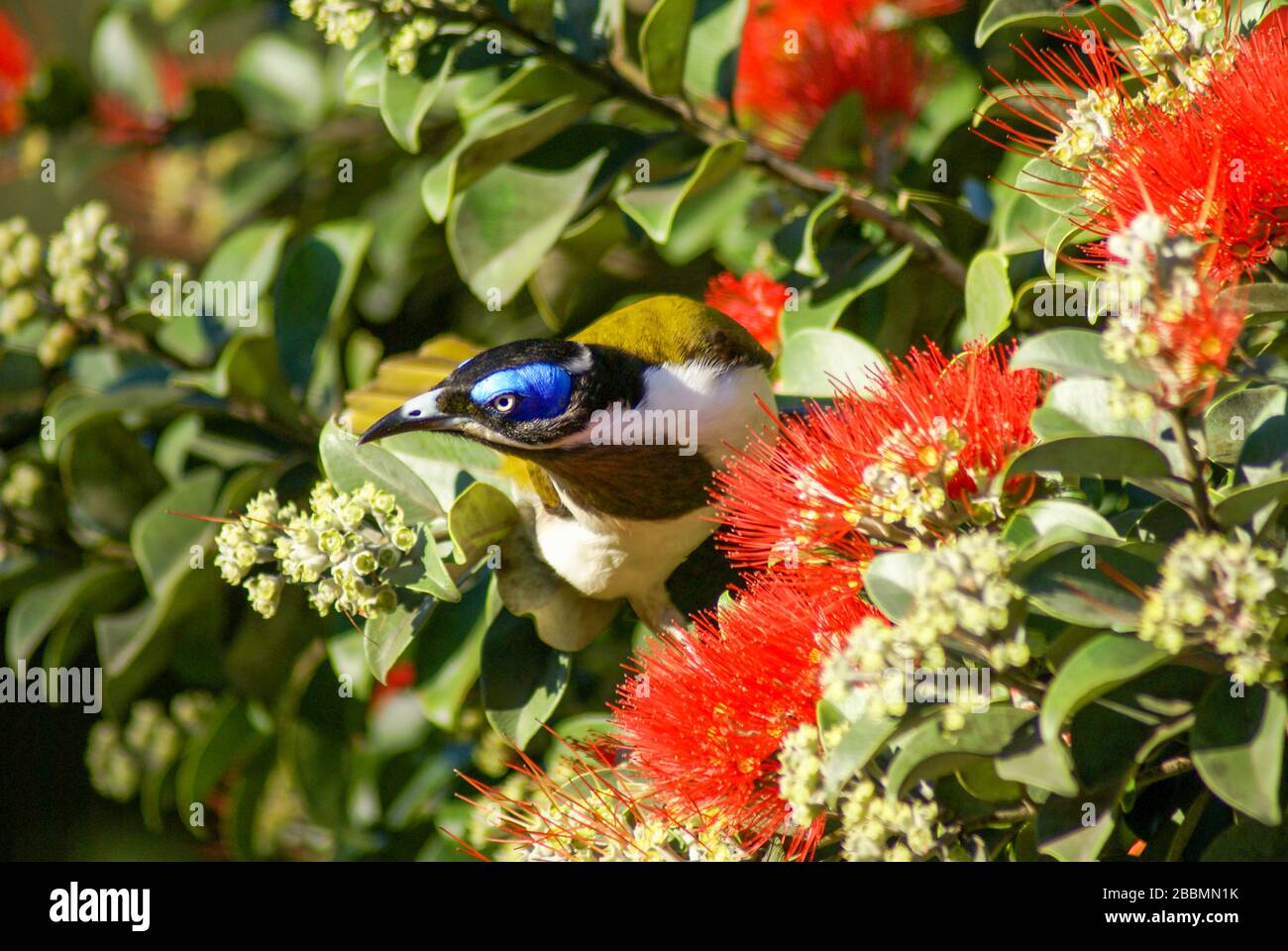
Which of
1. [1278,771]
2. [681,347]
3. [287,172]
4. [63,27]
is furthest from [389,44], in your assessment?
[63,27]

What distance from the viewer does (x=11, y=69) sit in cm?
274

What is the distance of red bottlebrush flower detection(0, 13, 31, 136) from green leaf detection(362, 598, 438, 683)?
1.87 metres

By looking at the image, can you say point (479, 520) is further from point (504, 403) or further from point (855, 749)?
point (855, 749)

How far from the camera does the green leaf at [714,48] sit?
160cm

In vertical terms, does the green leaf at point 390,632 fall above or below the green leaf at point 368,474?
below

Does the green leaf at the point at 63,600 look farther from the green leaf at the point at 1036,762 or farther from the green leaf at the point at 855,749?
the green leaf at the point at 1036,762

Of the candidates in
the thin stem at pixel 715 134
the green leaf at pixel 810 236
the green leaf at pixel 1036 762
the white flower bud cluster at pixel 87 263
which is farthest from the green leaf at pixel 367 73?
the green leaf at pixel 1036 762

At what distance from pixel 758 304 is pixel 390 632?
74 centimetres

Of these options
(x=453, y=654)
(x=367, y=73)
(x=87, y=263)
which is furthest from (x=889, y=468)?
(x=87, y=263)

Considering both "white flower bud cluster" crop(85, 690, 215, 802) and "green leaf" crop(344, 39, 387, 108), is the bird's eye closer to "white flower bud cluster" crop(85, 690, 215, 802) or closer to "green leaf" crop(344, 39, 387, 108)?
"green leaf" crop(344, 39, 387, 108)

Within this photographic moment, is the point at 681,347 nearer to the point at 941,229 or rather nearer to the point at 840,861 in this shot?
the point at 941,229

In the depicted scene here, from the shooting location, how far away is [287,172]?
2.24 meters

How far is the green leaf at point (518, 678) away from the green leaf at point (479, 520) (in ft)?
0.41

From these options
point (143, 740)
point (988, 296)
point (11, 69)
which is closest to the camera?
point (988, 296)
